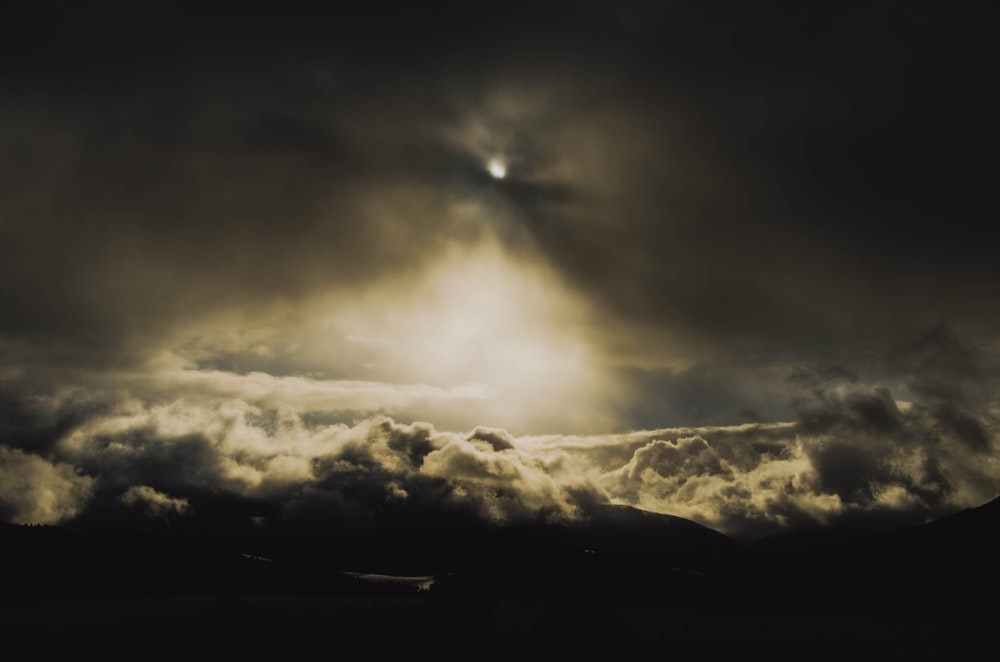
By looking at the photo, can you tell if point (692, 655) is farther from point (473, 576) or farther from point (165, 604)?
point (165, 604)

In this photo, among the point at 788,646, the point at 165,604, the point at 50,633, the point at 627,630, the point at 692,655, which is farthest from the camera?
the point at 165,604

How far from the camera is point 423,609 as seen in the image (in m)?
113

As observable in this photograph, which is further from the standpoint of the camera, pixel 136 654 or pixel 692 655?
pixel 692 655

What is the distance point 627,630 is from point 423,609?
30.5m

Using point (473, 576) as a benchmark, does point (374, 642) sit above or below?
below

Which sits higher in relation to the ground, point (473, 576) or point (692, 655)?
point (473, 576)

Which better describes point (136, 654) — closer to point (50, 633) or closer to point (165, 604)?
point (50, 633)

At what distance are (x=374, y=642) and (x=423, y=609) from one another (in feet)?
28.8

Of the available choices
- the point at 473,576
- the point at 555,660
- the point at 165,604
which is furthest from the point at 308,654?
the point at 165,604

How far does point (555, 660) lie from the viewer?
4013 inches

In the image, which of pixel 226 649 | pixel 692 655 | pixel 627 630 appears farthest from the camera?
pixel 692 655

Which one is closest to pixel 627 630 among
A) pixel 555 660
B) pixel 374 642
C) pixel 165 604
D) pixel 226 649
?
pixel 555 660

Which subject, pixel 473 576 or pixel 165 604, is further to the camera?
pixel 165 604

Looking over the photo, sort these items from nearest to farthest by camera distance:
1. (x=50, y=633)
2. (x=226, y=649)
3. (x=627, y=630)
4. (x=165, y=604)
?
(x=226, y=649) < (x=627, y=630) < (x=50, y=633) < (x=165, y=604)
